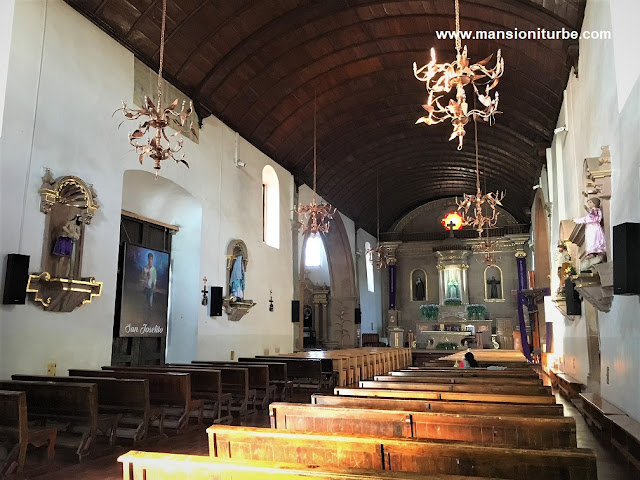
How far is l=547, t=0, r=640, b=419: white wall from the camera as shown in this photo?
500 cm

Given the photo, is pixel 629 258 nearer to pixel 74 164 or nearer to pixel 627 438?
pixel 627 438

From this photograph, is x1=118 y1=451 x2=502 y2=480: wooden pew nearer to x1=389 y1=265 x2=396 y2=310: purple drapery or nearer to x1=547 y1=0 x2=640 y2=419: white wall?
x1=547 y1=0 x2=640 y2=419: white wall

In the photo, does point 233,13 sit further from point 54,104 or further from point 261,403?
point 261,403

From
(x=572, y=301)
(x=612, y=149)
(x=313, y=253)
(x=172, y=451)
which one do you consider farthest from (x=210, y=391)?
(x=313, y=253)

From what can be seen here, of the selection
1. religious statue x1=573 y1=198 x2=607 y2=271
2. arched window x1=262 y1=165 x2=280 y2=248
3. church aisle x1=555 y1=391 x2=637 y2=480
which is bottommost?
church aisle x1=555 y1=391 x2=637 y2=480

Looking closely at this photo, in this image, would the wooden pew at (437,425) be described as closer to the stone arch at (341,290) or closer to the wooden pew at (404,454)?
the wooden pew at (404,454)

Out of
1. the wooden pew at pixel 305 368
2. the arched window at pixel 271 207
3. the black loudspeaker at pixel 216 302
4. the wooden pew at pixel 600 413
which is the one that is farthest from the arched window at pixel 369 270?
the wooden pew at pixel 600 413

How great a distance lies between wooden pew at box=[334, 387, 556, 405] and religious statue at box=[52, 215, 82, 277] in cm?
444

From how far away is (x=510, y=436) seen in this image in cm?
340

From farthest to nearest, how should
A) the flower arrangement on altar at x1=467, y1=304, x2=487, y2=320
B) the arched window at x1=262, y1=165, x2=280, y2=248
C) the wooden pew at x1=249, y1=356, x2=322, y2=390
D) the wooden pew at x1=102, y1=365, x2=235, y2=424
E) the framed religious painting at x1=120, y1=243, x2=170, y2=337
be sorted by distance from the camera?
the flower arrangement on altar at x1=467, y1=304, x2=487, y2=320 → the arched window at x1=262, y1=165, x2=280, y2=248 → the wooden pew at x1=249, y1=356, x2=322, y2=390 → the framed religious painting at x1=120, y1=243, x2=170, y2=337 → the wooden pew at x1=102, y1=365, x2=235, y2=424

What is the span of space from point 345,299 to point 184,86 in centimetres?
1242

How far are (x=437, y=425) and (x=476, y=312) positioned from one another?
800 inches

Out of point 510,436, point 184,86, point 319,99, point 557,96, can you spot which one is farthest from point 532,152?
point 510,436

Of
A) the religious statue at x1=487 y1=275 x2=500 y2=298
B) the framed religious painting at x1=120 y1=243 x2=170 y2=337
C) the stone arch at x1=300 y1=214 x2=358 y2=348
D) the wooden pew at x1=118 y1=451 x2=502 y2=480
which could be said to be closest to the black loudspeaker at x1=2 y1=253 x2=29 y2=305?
the framed religious painting at x1=120 y1=243 x2=170 y2=337
